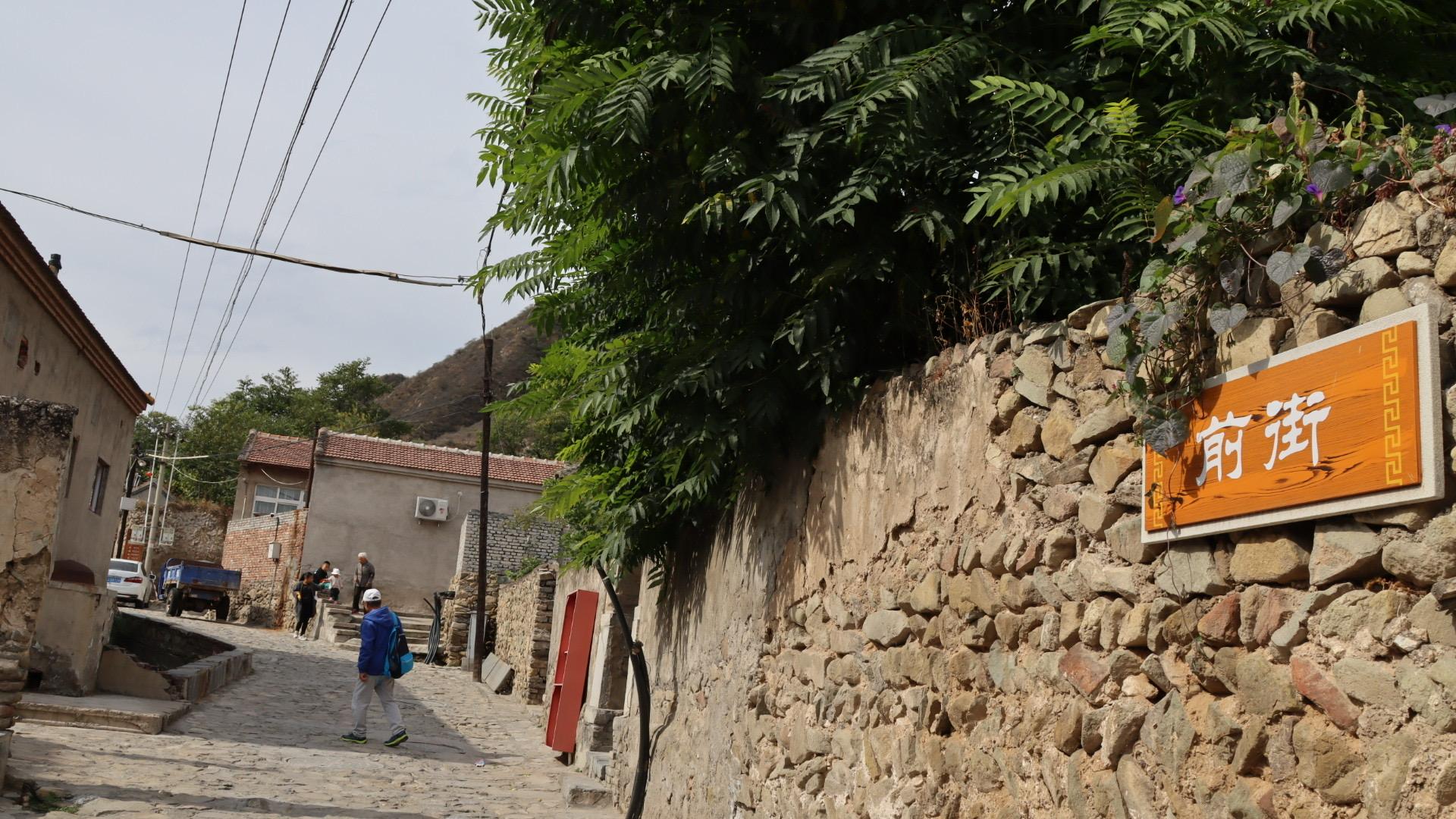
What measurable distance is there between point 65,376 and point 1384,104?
12.5m

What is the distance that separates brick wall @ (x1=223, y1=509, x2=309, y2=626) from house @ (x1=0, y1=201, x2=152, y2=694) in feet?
60.9

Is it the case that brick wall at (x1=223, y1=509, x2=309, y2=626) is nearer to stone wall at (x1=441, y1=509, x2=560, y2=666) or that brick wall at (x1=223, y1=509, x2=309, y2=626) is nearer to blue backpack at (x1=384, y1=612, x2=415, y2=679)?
stone wall at (x1=441, y1=509, x2=560, y2=666)

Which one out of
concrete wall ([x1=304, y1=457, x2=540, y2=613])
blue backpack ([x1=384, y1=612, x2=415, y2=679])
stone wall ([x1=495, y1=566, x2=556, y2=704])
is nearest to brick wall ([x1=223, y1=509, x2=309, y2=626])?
concrete wall ([x1=304, y1=457, x2=540, y2=613])

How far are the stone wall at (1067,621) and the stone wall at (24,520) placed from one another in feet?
14.4

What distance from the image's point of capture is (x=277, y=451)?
42844 mm

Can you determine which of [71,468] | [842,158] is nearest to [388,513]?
[71,468]

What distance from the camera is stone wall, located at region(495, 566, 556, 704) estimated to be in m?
16.9

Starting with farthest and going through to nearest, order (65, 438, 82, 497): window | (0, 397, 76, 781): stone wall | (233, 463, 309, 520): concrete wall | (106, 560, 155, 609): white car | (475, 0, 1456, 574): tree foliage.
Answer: (233, 463, 309, 520): concrete wall
(106, 560, 155, 609): white car
(65, 438, 82, 497): window
(0, 397, 76, 781): stone wall
(475, 0, 1456, 574): tree foliage

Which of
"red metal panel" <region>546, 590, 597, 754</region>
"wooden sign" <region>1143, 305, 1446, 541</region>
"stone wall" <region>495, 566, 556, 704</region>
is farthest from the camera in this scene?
"stone wall" <region>495, 566, 556, 704</region>

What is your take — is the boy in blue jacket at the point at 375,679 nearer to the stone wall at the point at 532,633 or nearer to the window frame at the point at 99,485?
the window frame at the point at 99,485

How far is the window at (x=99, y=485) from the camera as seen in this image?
1396cm

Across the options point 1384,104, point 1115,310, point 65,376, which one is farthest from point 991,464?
point 65,376

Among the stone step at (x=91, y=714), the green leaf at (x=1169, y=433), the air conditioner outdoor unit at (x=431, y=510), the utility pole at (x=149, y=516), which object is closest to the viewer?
the green leaf at (x=1169, y=433)

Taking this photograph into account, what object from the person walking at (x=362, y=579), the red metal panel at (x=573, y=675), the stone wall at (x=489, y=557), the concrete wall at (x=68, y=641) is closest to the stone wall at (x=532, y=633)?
Answer: the red metal panel at (x=573, y=675)
